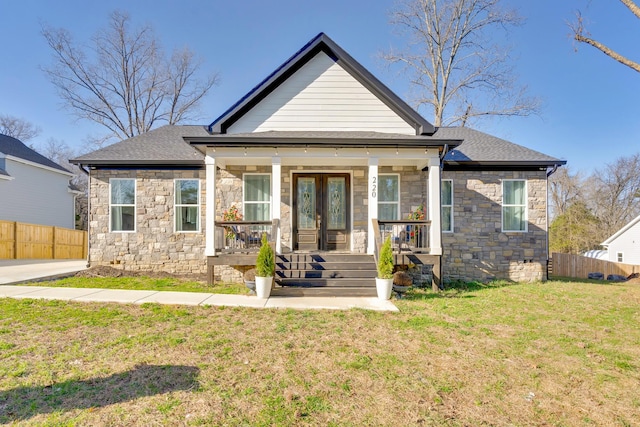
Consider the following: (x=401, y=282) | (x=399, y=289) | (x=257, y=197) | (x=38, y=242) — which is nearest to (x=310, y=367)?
(x=399, y=289)

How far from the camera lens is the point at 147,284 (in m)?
7.66

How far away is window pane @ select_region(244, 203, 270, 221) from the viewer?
909 cm

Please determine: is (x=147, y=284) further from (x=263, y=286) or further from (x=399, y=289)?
(x=399, y=289)

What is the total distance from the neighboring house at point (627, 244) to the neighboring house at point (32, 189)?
3411cm

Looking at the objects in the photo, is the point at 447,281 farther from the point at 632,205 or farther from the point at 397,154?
the point at 632,205

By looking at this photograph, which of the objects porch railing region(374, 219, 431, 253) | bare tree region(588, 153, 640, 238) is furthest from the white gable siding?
bare tree region(588, 153, 640, 238)

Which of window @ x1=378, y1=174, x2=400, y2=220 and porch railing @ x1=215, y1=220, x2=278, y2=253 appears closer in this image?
porch railing @ x1=215, y1=220, x2=278, y2=253

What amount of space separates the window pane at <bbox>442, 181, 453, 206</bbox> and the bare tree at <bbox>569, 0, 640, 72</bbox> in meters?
4.22

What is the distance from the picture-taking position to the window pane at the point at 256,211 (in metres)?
9.09

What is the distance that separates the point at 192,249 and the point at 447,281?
24.1 feet

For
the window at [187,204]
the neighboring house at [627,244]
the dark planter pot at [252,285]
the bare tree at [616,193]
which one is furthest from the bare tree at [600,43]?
the bare tree at [616,193]

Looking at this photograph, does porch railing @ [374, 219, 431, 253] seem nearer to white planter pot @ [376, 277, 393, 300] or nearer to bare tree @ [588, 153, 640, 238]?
white planter pot @ [376, 277, 393, 300]

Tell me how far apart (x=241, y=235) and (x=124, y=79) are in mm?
18352

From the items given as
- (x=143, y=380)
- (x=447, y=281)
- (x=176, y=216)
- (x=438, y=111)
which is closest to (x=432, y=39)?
(x=438, y=111)
